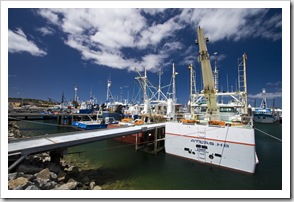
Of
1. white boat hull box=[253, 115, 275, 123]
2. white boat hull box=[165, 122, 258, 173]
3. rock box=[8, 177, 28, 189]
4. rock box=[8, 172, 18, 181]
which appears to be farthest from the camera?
white boat hull box=[253, 115, 275, 123]

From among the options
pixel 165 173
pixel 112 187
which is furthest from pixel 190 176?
pixel 112 187

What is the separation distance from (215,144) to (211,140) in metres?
0.35

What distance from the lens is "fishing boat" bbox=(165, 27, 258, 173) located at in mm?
8516

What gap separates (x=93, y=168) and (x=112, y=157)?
2588 mm

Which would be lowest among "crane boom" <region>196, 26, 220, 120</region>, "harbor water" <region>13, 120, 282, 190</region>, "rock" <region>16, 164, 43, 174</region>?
"harbor water" <region>13, 120, 282, 190</region>

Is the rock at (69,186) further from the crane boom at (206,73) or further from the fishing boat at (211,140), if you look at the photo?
the crane boom at (206,73)

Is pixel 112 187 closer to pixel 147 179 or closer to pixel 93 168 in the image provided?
pixel 147 179

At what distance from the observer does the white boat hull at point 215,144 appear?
333 inches

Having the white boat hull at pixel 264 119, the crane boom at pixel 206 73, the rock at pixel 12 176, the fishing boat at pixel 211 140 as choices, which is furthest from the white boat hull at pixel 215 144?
the white boat hull at pixel 264 119

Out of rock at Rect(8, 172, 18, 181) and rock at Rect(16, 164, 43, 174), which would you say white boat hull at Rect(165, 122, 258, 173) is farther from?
rock at Rect(8, 172, 18, 181)

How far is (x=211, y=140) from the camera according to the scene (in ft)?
31.6

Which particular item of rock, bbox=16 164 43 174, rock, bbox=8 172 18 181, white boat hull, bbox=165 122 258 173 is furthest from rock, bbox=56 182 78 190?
white boat hull, bbox=165 122 258 173

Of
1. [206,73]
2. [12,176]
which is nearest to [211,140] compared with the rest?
[206,73]

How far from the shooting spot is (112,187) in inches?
283
